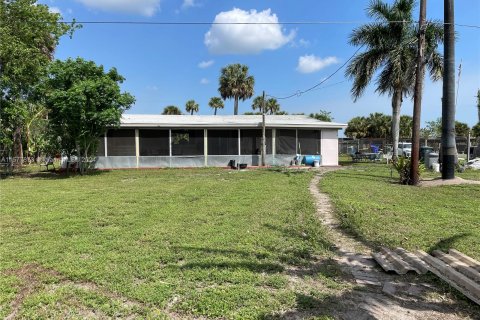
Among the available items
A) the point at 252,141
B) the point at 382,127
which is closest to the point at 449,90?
the point at 252,141

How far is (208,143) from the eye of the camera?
68.5ft

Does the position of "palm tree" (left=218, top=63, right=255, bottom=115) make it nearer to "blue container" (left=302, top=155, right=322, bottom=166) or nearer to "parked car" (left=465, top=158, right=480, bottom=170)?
"blue container" (left=302, top=155, right=322, bottom=166)

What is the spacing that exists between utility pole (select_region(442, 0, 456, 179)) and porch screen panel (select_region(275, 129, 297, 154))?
9.72m

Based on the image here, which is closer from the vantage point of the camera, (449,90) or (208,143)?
(449,90)

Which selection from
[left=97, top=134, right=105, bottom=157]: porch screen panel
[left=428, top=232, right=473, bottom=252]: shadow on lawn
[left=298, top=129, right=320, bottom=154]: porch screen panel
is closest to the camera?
[left=428, top=232, right=473, bottom=252]: shadow on lawn

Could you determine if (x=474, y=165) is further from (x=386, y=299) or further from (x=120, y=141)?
(x=386, y=299)

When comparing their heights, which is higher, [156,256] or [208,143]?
[208,143]

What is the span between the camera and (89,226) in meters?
6.18

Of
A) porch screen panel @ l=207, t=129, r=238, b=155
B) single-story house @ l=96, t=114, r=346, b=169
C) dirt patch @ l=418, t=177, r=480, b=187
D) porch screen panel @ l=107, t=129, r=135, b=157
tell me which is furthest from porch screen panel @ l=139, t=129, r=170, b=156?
dirt patch @ l=418, t=177, r=480, b=187

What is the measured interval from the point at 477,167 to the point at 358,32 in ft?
31.5

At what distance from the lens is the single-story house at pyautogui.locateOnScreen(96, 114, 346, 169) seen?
19.9 meters

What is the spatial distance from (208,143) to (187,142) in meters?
1.17

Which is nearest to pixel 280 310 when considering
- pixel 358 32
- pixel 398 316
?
pixel 398 316

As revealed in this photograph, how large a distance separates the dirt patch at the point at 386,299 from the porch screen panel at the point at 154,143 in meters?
16.7
